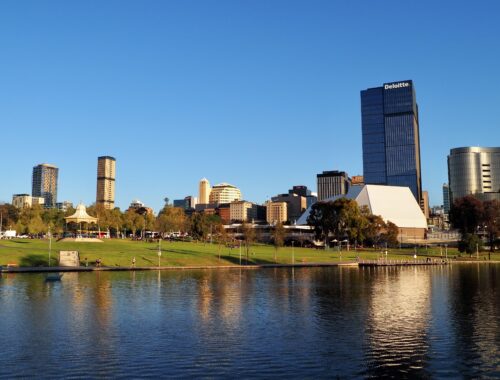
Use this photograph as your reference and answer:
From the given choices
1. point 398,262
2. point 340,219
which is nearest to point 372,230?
point 340,219

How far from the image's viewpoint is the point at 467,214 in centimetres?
17050

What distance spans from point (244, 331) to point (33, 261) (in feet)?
212

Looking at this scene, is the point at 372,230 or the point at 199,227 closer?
the point at 372,230

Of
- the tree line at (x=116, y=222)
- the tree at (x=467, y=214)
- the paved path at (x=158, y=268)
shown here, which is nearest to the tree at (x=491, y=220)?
the tree at (x=467, y=214)

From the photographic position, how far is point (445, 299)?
188 feet

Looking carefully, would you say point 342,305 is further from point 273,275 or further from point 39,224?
point 39,224

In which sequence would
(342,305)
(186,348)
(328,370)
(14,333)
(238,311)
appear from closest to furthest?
1. (328,370)
2. (186,348)
3. (14,333)
4. (238,311)
5. (342,305)

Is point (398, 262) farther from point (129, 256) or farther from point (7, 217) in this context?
point (7, 217)

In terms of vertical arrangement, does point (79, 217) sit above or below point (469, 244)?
above

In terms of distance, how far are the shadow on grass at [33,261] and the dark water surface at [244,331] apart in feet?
73.7

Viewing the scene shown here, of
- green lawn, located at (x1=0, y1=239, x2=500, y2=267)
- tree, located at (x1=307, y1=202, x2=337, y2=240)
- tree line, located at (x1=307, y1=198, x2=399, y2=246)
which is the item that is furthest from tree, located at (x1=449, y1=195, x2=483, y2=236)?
green lawn, located at (x1=0, y1=239, x2=500, y2=267)

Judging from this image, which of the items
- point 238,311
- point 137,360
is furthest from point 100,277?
point 137,360

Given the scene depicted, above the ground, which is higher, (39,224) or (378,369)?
(39,224)

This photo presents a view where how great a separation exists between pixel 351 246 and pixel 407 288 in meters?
104
